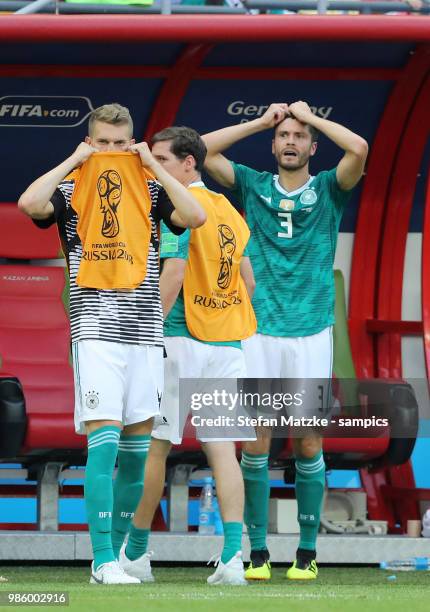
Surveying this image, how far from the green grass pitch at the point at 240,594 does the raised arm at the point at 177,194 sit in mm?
1187

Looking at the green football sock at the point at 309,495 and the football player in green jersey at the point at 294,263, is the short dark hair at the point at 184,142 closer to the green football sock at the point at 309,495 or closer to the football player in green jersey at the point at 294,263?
the football player in green jersey at the point at 294,263

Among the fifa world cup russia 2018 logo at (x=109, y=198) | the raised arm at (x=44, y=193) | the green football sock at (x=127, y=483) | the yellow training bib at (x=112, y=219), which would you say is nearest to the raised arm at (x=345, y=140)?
the yellow training bib at (x=112, y=219)

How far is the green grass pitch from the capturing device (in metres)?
4.15

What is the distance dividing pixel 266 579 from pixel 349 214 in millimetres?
2917

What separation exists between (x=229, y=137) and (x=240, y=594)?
2.01 metres

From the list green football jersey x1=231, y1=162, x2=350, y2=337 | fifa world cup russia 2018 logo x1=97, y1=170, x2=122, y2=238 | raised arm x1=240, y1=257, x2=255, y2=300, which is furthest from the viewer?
green football jersey x1=231, y1=162, x2=350, y2=337

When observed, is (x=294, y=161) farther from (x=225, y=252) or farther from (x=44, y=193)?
(x=44, y=193)

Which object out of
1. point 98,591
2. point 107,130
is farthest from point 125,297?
point 98,591

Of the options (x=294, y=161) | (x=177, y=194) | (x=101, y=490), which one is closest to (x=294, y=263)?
(x=294, y=161)

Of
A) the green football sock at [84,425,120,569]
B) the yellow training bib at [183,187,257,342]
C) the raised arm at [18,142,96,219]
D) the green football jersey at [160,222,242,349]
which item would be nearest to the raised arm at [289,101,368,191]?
the yellow training bib at [183,187,257,342]

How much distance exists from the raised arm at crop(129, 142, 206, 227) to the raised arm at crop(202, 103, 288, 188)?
0.89 meters

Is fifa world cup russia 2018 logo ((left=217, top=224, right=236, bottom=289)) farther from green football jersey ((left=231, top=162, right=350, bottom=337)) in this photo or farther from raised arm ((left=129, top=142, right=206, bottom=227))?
raised arm ((left=129, top=142, right=206, bottom=227))

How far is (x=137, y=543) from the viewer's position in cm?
559

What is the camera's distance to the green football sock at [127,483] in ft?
17.0
